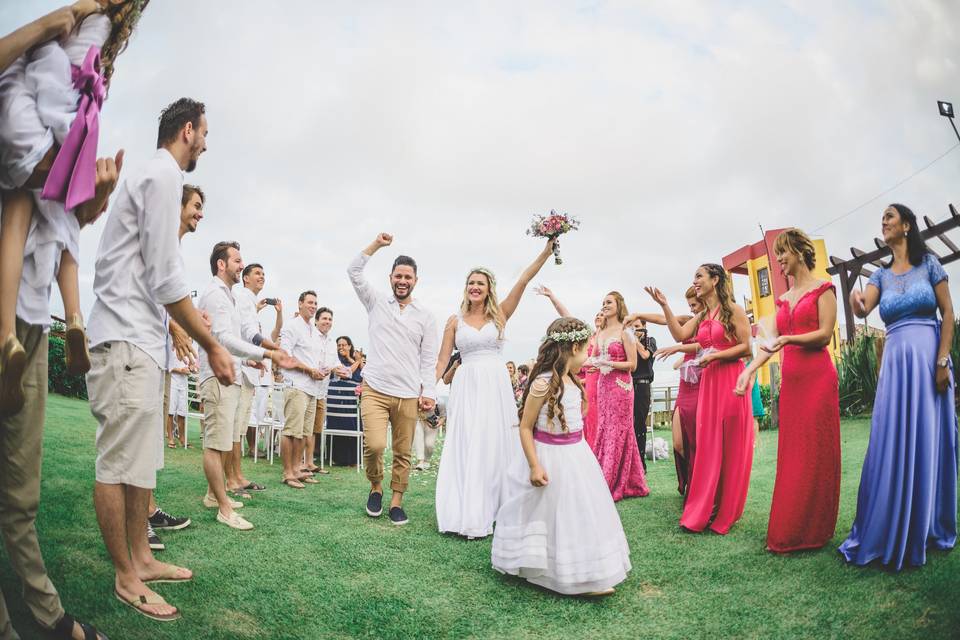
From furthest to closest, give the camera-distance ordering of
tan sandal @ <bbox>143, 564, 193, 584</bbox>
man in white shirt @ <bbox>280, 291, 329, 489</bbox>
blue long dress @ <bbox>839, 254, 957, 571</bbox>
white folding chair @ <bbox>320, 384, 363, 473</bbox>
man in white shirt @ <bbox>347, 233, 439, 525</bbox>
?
white folding chair @ <bbox>320, 384, 363, 473</bbox>
man in white shirt @ <bbox>280, 291, 329, 489</bbox>
man in white shirt @ <bbox>347, 233, 439, 525</bbox>
blue long dress @ <bbox>839, 254, 957, 571</bbox>
tan sandal @ <bbox>143, 564, 193, 584</bbox>

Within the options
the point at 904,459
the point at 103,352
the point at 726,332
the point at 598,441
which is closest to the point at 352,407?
the point at 598,441

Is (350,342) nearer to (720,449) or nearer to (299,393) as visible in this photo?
(299,393)

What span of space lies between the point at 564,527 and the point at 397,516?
216cm

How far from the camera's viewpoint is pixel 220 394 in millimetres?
5066

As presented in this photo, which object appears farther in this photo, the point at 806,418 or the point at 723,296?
the point at 723,296

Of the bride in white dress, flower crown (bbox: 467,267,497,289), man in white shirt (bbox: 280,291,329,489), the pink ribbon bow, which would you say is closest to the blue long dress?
the bride in white dress

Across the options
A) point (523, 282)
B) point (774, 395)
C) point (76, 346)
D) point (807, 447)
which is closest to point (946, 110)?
point (807, 447)

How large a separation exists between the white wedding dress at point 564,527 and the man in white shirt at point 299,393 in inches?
168

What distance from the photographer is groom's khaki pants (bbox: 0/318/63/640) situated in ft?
7.07

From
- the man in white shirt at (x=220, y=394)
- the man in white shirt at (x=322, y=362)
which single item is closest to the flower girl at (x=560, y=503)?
the man in white shirt at (x=220, y=394)

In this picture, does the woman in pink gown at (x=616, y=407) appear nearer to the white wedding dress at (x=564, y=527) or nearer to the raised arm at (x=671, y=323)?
the raised arm at (x=671, y=323)

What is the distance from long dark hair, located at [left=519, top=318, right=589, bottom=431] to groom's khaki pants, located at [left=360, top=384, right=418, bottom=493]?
171 cm

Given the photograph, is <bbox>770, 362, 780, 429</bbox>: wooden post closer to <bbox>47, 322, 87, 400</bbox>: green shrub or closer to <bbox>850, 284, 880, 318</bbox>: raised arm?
<bbox>850, 284, 880, 318</bbox>: raised arm

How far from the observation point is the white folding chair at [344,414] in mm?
9703
